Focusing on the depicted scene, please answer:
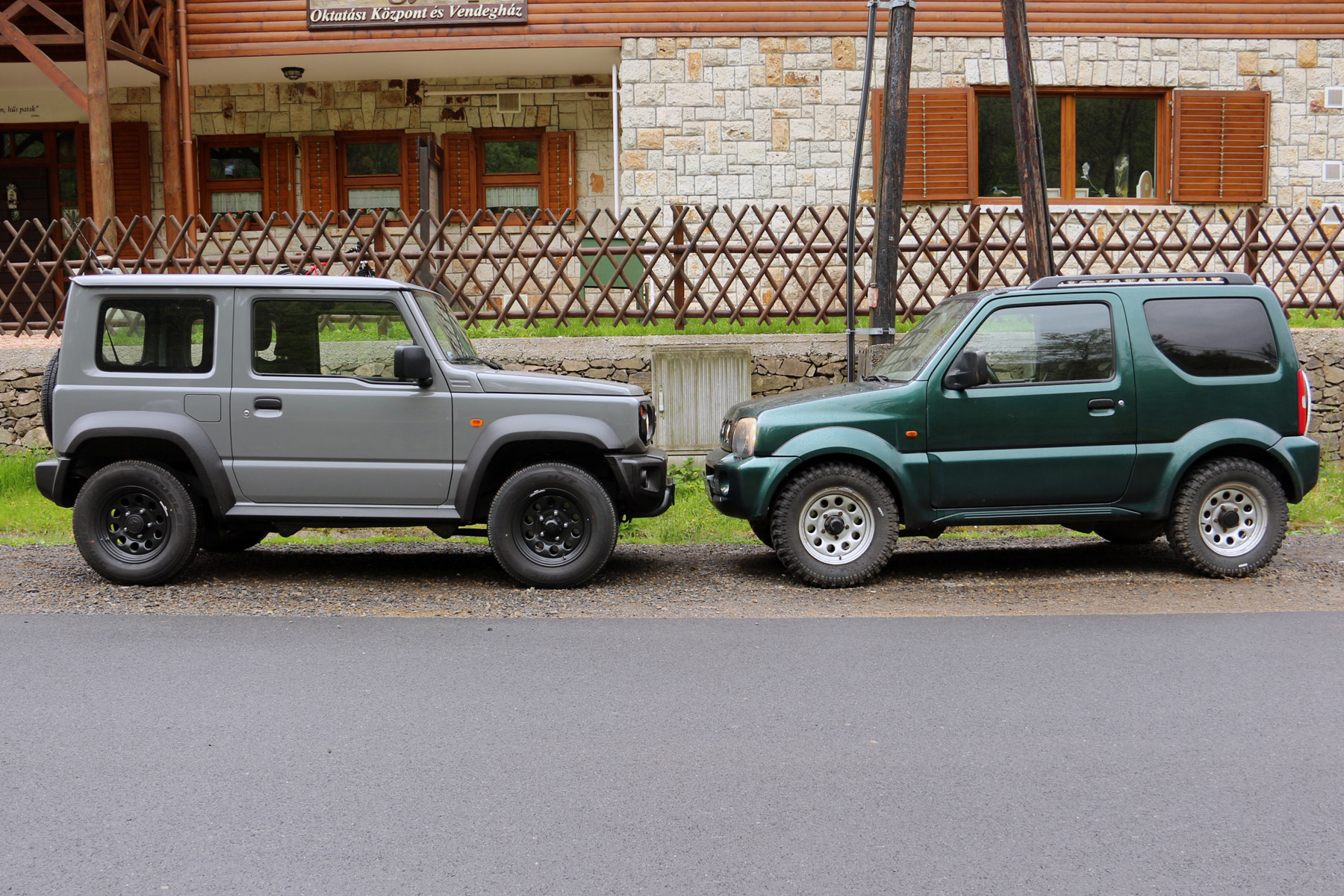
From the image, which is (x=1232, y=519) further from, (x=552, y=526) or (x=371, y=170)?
(x=371, y=170)

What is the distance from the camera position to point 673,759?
4055 millimetres

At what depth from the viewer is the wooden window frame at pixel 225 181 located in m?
17.8

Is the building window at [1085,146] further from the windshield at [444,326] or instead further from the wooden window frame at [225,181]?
the wooden window frame at [225,181]

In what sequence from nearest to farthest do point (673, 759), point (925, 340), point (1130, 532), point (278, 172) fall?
point (673, 759), point (925, 340), point (1130, 532), point (278, 172)

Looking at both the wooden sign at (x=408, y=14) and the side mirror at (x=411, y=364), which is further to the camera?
the wooden sign at (x=408, y=14)

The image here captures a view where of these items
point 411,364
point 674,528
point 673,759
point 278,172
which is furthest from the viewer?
point 278,172

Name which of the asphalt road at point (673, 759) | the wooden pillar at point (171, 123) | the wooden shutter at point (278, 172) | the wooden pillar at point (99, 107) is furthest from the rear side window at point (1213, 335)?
the wooden shutter at point (278, 172)

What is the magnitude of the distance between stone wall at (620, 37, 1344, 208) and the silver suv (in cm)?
937

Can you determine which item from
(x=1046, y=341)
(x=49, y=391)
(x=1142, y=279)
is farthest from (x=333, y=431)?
(x=1142, y=279)

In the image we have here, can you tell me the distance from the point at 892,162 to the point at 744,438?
366cm

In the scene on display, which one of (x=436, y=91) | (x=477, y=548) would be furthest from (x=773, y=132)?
(x=477, y=548)

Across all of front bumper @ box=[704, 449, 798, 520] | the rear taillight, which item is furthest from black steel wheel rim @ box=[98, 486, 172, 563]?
the rear taillight

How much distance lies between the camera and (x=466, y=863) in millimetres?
3234

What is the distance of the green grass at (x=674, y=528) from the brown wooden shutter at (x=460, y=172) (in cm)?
890
